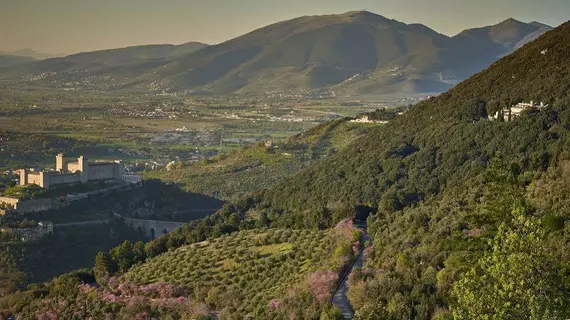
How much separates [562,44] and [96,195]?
28.8 metres

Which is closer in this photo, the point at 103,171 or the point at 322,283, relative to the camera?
the point at 322,283

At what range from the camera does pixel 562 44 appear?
4000 cm

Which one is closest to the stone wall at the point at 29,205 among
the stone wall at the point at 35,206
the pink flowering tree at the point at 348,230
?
the stone wall at the point at 35,206

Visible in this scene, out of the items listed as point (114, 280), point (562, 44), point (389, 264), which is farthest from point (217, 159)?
point (389, 264)

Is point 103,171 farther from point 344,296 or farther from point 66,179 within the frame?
point 344,296

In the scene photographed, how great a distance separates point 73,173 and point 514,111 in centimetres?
3109

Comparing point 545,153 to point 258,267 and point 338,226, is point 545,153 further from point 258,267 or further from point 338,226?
point 258,267

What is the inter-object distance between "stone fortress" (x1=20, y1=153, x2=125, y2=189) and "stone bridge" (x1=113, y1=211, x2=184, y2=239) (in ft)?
15.2

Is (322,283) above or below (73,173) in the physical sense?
above

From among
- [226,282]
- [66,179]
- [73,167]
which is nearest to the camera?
[226,282]

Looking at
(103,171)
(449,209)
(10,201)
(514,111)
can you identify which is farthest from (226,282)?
(103,171)

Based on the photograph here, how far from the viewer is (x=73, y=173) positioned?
57031 millimetres

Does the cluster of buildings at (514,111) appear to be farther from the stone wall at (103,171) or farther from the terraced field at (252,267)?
the stone wall at (103,171)

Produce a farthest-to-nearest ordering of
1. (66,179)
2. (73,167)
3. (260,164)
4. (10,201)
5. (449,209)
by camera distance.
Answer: (260,164) < (73,167) < (66,179) < (10,201) < (449,209)
